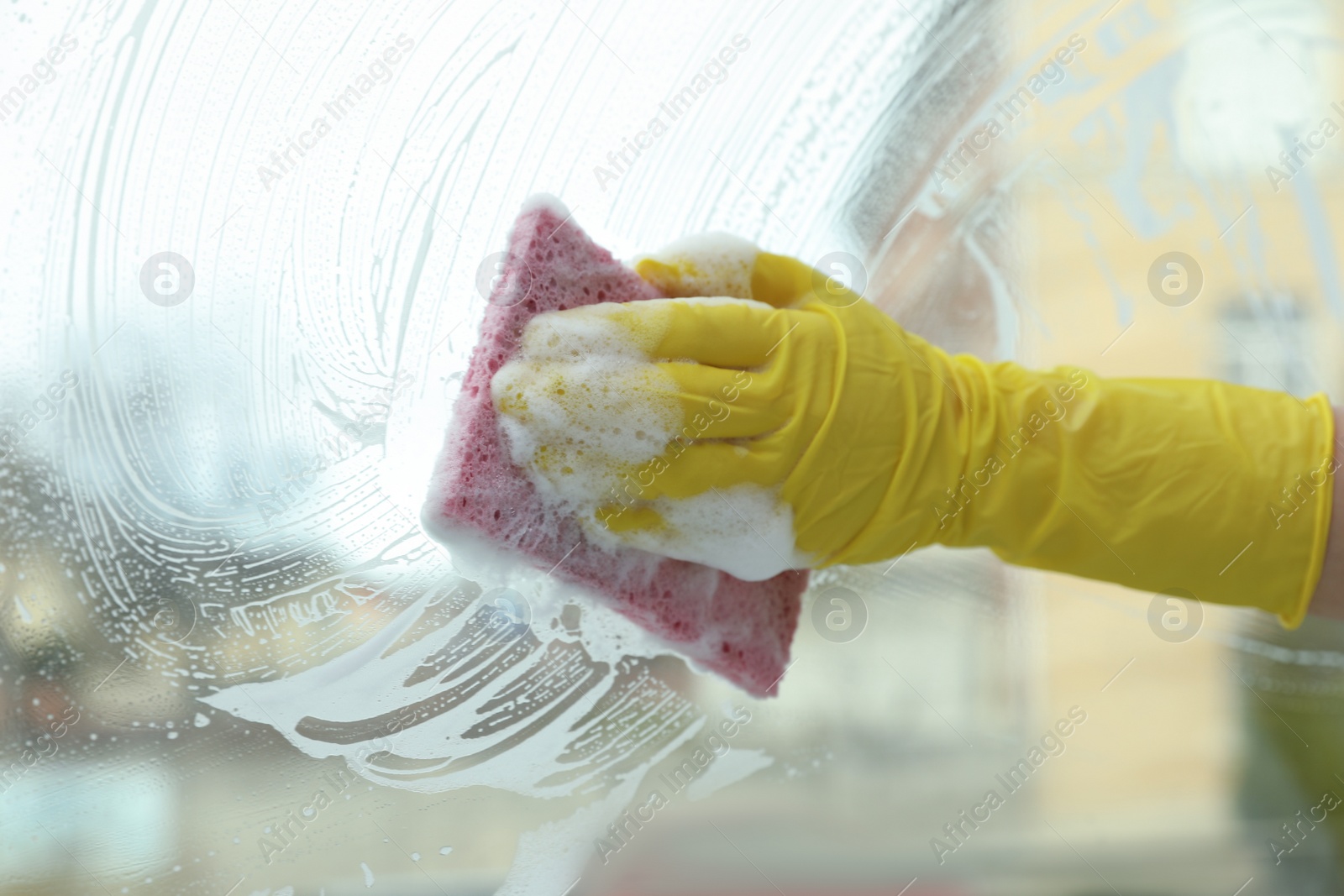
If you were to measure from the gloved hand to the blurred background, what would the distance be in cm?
19

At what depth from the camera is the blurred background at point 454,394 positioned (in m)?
0.80

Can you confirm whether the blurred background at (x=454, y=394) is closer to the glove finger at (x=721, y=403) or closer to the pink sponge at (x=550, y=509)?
the pink sponge at (x=550, y=509)

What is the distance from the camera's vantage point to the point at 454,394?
0.83 m

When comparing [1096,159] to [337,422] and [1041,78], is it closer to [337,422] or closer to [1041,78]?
[1041,78]

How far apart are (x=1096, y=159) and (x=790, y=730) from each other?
940 mm

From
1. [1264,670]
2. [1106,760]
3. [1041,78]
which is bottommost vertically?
[1106,760]

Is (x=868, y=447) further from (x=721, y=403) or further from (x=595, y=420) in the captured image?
(x=595, y=420)

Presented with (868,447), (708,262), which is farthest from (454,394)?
(868,447)

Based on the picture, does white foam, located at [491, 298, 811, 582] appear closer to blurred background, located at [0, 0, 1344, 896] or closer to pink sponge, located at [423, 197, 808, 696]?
pink sponge, located at [423, 197, 808, 696]

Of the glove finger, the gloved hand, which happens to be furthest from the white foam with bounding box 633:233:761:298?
the glove finger

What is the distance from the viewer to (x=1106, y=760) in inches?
48.1

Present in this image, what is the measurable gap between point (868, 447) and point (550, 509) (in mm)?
309

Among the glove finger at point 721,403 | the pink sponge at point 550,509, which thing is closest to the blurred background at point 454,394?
the pink sponge at point 550,509

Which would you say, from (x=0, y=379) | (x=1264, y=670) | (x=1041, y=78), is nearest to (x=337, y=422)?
(x=0, y=379)
